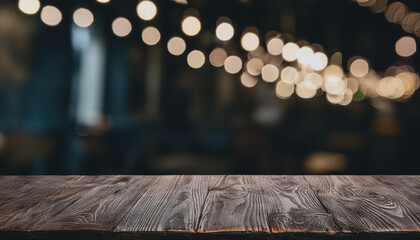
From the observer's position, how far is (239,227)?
0.75 m

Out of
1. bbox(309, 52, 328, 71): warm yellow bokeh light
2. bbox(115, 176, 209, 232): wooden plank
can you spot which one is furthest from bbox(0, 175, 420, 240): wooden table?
bbox(309, 52, 328, 71): warm yellow bokeh light

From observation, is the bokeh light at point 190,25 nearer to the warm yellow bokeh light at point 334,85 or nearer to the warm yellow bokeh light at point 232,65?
the warm yellow bokeh light at point 232,65

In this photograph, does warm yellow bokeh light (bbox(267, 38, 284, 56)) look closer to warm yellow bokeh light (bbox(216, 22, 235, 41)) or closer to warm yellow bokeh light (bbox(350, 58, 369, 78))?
warm yellow bokeh light (bbox(216, 22, 235, 41))

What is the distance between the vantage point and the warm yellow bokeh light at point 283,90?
294cm

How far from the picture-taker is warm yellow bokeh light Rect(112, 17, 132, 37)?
292cm

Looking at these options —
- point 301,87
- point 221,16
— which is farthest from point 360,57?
point 221,16

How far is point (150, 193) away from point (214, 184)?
0.73 ft

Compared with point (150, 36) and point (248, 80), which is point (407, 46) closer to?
point (248, 80)

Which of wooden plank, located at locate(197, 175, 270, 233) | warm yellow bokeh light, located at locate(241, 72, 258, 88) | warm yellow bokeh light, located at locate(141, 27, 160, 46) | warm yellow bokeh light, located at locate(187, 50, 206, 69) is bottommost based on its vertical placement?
wooden plank, located at locate(197, 175, 270, 233)

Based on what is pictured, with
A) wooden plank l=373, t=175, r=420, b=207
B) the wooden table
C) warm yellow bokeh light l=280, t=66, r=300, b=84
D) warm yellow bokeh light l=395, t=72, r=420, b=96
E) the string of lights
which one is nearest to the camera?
the wooden table

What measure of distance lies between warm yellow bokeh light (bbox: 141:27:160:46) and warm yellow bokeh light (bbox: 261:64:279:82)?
91 centimetres

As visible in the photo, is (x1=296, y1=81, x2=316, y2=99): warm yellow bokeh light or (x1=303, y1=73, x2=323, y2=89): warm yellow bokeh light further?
(x1=303, y1=73, x2=323, y2=89): warm yellow bokeh light

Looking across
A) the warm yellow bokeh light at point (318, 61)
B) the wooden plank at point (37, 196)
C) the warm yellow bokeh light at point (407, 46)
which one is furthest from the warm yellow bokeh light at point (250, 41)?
the wooden plank at point (37, 196)

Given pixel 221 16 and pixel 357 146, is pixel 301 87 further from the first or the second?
pixel 221 16
